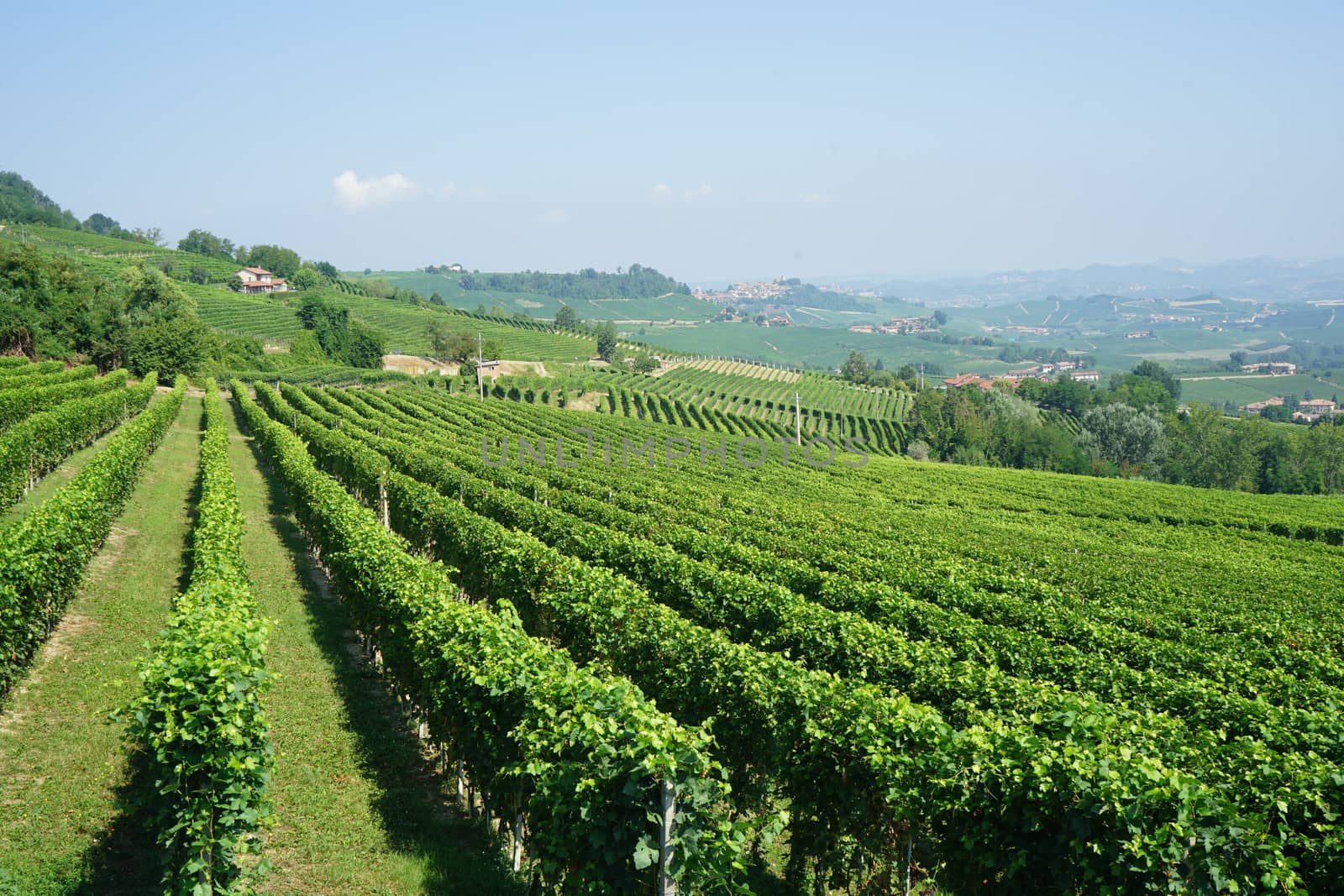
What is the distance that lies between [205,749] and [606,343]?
130 meters

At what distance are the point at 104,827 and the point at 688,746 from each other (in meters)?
6.93

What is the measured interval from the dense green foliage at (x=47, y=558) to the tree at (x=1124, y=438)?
→ 355ft

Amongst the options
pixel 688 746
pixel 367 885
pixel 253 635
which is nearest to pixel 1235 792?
pixel 688 746

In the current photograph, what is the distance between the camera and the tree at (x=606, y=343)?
134875mm

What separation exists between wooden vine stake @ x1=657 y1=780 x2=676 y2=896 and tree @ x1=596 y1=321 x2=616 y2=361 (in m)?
127

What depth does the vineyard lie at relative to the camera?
25.1 ft

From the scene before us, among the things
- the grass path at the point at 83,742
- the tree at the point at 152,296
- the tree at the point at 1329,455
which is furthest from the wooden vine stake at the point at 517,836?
the tree at the point at 1329,455

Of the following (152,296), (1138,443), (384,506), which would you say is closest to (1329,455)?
(1138,443)

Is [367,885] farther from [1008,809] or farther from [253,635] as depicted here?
[1008,809]

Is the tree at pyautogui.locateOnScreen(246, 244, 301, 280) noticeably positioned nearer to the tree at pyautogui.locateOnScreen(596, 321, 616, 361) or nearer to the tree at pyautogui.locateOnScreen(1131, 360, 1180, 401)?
the tree at pyautogui.locateOnScreen(596, 321, 616, 361)

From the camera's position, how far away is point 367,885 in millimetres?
9195

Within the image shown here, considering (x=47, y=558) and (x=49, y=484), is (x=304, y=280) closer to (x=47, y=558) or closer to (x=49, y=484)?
(x=49, y=484)

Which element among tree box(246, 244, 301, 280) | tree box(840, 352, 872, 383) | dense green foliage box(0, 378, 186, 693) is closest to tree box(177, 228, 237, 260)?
tree box(246, 244, 301, 280)

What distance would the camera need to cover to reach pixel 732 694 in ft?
37.2
